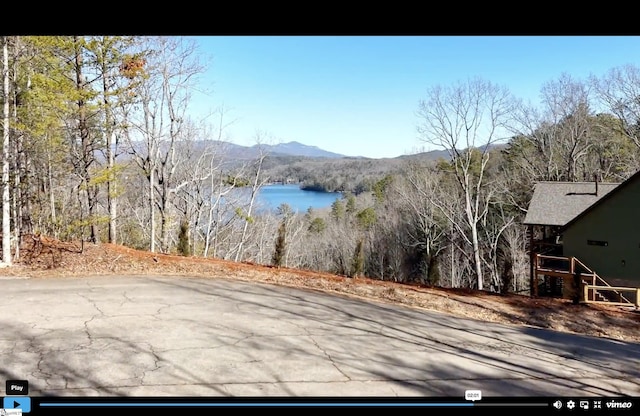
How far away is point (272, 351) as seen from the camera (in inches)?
100

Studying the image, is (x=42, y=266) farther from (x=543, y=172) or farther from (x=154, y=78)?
(x=543, y=172)

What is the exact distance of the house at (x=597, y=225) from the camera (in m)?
6.91

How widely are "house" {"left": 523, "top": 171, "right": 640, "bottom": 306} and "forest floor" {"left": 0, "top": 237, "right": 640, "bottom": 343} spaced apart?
1.57 meters

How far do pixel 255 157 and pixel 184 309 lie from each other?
928 centimetres

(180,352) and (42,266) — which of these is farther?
(42,266)

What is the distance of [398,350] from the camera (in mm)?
2672

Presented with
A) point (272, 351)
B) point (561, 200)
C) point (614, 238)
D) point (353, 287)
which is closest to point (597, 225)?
point (614, 238)

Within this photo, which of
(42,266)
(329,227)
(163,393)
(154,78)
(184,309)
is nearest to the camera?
(163,393)
